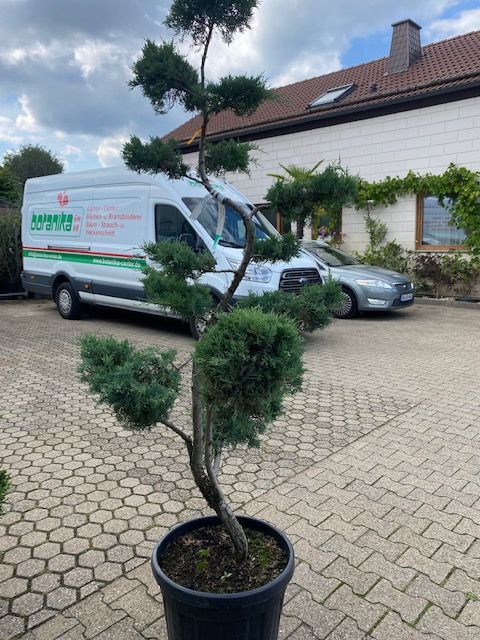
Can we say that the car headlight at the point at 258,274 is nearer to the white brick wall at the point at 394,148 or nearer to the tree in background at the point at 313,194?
the tree in background at the point at 313,194

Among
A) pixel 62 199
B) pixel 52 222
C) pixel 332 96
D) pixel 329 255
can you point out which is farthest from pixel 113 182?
pixel 332 96

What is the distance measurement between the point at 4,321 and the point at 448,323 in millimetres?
9172

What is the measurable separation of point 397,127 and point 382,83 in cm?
245

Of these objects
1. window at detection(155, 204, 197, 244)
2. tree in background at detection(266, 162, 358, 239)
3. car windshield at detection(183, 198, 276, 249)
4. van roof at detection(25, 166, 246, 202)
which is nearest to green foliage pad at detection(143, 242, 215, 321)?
tree in background at detection(266, 162, 358, 239)

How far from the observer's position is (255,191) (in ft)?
55.4

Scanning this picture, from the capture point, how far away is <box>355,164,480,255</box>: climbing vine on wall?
12.4m

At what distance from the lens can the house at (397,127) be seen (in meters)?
12.7

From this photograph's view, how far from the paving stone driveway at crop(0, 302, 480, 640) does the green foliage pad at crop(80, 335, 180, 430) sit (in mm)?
1011

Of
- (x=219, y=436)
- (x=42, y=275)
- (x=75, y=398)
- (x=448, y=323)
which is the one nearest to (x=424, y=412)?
(x=219, y=436)

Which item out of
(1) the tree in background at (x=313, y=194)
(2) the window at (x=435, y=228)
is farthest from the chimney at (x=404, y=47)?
(1) the tree in background at (x=313, y=194)

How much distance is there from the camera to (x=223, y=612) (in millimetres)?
1737

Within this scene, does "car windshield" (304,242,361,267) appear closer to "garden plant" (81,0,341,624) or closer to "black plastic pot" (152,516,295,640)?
"garden plant" (81,0,341,624)

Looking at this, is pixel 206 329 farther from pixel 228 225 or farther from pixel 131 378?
pixel 228 225

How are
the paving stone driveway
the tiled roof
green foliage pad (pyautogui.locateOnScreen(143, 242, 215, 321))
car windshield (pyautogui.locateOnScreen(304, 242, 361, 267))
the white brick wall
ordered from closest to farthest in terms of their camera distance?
1. green foliage pad (pyautogui.locateOnScreen(143, 242, 215, 321))
2. the paving stone driveway
3. car windshield (pyautogui.locateOnScreen(304, 242, 361, 267))
4. the white brick wall
5. the tiled roof
